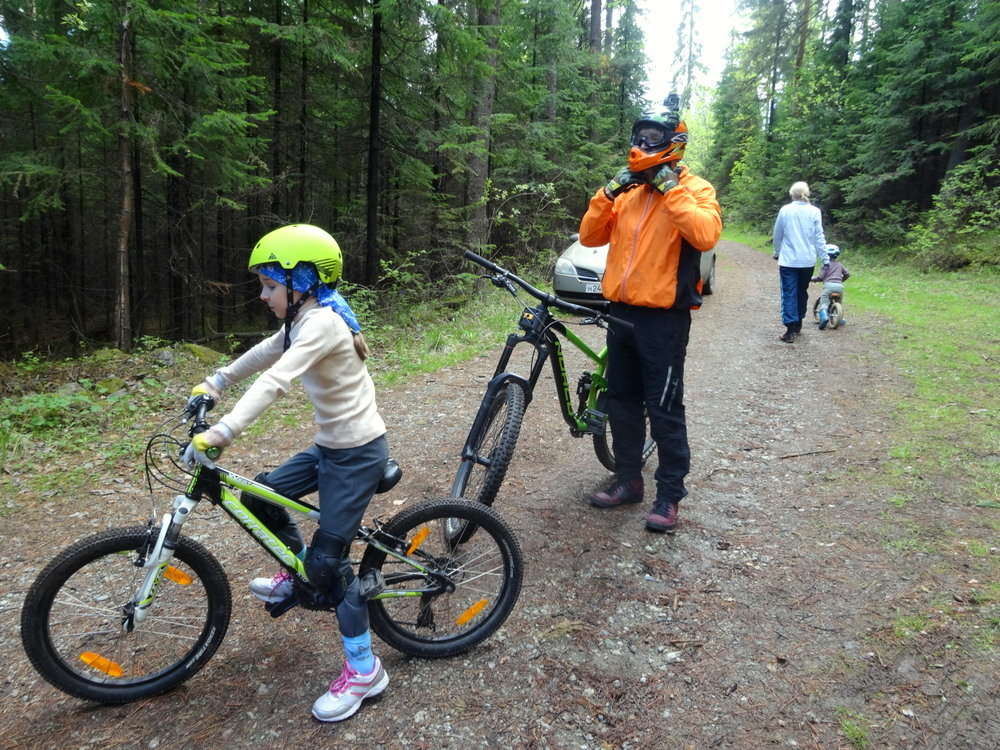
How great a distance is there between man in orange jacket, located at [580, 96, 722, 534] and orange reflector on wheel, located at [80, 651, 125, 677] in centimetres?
295

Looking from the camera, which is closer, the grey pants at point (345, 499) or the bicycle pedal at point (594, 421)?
the grey pants at point (345, 499)

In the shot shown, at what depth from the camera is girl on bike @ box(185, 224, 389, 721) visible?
2.49 m

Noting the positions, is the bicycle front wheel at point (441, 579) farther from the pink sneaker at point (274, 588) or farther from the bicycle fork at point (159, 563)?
the bicycle fork at point (159, 563)

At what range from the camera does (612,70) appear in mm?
22953

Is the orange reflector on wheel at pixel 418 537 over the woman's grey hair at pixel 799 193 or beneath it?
beneath

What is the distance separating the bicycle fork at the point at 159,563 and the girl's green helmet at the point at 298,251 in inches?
39.4

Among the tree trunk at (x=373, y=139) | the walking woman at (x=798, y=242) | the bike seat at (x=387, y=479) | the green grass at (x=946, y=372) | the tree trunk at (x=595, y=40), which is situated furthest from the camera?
the tree trunk at (x=595, y=40)

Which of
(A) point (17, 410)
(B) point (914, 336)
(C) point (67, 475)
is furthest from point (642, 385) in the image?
(B) point (914, 336)

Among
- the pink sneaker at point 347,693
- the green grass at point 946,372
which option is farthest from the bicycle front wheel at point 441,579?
the green grass at point 946,372

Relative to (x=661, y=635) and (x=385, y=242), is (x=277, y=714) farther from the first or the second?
(x=385, y=242)

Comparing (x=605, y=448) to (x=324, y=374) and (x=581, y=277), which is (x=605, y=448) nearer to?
(x=324, y=374)

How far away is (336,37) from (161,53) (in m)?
3.19

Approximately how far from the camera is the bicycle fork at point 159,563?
7.92ft

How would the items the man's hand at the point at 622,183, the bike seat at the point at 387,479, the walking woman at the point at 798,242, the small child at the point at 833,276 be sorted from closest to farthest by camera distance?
the bike seat at the point at 387,479
the man's hand at the point at 622,183
the walking woman at the point at 798,242
the small child at the point at 833,276
